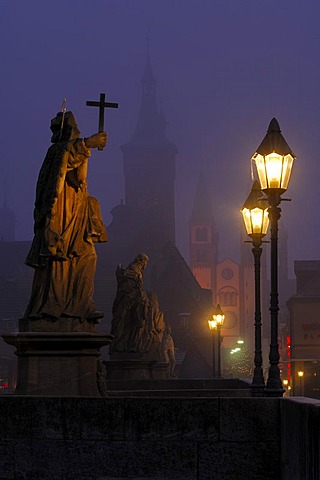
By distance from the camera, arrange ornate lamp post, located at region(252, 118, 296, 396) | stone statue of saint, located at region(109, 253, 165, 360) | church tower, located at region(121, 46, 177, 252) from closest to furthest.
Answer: ornate lamp post, located at region(252, 118, 296, 396)
stone statue of saint, located at region(109, 253, 165, 360)
church tower, located at region(121, 46, 177, 252)

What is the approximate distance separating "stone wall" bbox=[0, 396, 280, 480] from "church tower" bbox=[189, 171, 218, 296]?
483 feet

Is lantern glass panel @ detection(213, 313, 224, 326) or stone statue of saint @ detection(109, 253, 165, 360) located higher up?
lantern glass panel @ detection(213, 313, 224, 326)

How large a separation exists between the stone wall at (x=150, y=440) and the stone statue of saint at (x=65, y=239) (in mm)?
2411

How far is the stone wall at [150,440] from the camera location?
25.2ft

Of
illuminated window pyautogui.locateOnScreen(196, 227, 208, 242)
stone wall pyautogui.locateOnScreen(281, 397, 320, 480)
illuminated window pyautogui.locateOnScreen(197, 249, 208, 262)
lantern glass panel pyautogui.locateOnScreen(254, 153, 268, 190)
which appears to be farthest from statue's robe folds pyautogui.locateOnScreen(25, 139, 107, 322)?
illuminated window pyautogui.locateOnScreen(196, 227, 208, 242)

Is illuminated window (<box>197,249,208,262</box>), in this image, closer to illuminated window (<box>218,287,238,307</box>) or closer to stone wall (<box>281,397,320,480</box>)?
illuminated window (<box>218,287,238,307</box>)

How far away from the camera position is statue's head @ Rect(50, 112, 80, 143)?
11141 millimetres

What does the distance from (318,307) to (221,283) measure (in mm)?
70556

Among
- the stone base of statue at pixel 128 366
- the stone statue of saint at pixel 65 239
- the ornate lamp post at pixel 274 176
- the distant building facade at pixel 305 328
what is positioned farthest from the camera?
the distant building facade at pixel 305 328

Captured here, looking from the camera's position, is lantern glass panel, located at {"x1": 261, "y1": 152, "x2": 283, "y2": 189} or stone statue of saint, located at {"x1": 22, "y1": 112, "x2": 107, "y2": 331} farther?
lantern glass panel, located at {"x1": 261, "y1": 152, "x2": 283, "y2": 189}

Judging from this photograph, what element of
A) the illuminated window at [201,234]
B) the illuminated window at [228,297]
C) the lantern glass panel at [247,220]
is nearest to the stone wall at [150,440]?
the lantern glass panel at [247,220]

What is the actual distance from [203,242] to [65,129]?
158873mm

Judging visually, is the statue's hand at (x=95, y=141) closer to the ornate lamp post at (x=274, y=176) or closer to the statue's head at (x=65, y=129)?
the statue's head at (x=65, y=129)

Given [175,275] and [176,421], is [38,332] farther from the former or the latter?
[175,275]
